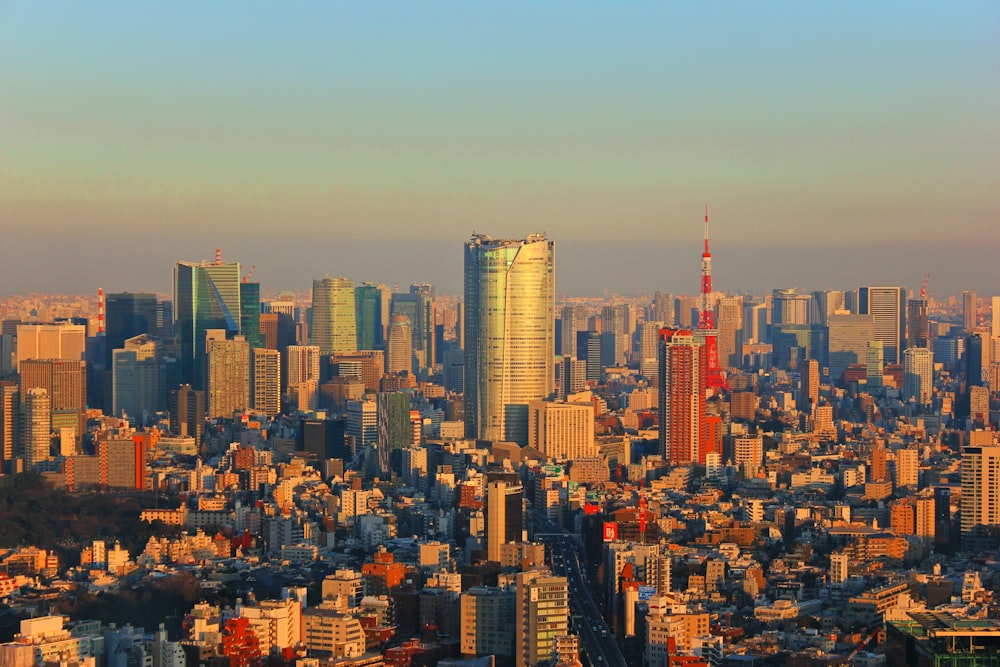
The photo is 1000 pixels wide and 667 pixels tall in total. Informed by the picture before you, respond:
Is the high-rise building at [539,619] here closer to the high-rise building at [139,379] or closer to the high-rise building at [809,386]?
the high-rise building at [139,379]

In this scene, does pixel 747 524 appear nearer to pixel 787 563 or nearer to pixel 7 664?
pixel 787 563

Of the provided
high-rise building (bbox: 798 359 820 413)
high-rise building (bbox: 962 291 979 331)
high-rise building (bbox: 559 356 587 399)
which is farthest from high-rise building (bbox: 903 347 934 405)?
high-rise building (bbox: 559 356 587 399)

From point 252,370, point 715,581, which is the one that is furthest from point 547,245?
point 715,581

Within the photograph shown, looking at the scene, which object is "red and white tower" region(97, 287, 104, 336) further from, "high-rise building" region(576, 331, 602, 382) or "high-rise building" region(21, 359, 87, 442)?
"high-rise building" region(576, 331, 602, 382)

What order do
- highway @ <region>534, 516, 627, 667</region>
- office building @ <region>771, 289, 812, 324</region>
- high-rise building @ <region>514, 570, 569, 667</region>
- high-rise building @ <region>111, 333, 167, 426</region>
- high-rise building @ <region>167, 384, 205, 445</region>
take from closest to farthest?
1. high-rise building @ <region>514, 570, 569, 667</region>
2. highway @ <region>534, 516, 627, 667</region>
3. high-rise building @ <region>167, 384, 205, 445</region>
4. high-rise building @ <region>111, 333, 167, 426</region>
5. office building @ <region>771, 289, 812, 324</region>

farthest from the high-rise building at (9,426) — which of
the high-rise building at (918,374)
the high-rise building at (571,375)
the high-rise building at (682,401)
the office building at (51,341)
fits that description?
the high-rise building at (918,374)

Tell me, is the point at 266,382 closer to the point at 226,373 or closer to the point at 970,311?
the point at 226,373
